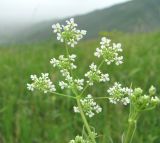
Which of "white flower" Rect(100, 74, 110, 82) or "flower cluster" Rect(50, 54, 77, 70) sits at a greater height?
"flower cluster" Rect(50, 54, 77, 70)

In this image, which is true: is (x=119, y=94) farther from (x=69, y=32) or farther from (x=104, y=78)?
(x=69, y=32)

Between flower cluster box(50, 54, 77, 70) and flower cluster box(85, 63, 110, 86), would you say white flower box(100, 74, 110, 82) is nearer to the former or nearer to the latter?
flower cluster box(85, 63, 110, 86)

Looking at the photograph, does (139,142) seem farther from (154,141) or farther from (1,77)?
(1,77)

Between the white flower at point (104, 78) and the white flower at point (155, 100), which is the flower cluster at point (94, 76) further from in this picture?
the white flower at point (155, 100)

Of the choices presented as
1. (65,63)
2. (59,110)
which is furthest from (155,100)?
(59,110)

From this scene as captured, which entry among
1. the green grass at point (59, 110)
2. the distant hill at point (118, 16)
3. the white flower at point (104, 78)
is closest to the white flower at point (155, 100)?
the white flower at point (104, 78)

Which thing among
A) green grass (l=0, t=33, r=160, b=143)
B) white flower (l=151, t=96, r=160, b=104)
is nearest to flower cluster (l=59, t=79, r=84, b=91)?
white flower (l=151, t=96, r=160, b=104)

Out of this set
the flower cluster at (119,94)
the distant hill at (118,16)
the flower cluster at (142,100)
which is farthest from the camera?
the distant hill at (118,16)
